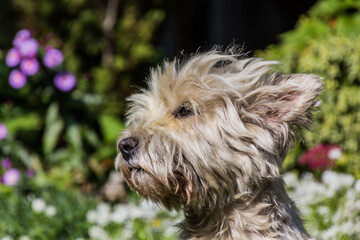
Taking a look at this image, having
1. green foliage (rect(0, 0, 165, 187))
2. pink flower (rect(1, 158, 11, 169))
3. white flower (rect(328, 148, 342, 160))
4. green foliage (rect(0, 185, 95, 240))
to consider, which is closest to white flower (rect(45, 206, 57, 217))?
green foliage (rect(0, 185, 95, 240))

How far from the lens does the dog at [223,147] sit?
114 inches

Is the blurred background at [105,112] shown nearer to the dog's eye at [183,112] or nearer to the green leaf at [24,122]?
the green leaf at [24,122]

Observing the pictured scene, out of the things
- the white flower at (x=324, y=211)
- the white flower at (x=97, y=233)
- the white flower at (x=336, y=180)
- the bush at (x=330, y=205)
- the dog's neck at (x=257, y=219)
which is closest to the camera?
the dog's neck at (x=257, y=219)

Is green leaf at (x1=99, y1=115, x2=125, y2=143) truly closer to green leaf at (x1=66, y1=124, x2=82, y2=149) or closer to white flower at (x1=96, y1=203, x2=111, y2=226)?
green leaf at (x1=66, y1=124, x2=82, y2=149)

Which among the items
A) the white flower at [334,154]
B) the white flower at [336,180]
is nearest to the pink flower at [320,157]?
the white flower at [334,154]

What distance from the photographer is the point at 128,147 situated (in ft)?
9.64

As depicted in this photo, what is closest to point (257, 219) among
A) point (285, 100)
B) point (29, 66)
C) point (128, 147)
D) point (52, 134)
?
point (285, 100)

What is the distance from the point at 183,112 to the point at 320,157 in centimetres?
327

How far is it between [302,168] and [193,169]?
3844 mm

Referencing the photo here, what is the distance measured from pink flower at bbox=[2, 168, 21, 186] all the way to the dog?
11.7 feet

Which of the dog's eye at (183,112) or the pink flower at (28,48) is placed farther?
the pink flower at (28,48)

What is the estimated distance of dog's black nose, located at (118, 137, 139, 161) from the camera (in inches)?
115

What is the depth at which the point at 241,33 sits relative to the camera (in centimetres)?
1054

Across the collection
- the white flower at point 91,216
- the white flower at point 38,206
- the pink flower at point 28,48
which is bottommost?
the white flower at point 91,216
